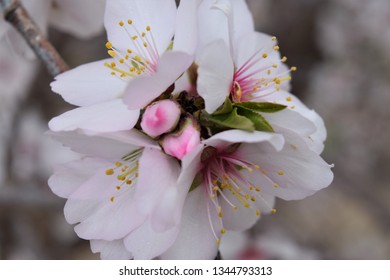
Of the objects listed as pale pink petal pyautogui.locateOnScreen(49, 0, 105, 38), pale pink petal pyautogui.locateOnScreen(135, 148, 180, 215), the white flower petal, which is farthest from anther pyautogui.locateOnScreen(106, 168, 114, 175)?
pale pink petal pyautogui.locateOnScreen(49, 0, 105, 38)

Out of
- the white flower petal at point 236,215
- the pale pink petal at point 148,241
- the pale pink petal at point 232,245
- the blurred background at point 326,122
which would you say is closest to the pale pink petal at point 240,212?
the white flower petal at point 236,215

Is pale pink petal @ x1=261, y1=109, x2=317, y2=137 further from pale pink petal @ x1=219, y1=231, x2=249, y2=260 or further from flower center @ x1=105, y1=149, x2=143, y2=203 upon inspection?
pale pink petal @ x1=219, y1=231, x2=249, y2=260

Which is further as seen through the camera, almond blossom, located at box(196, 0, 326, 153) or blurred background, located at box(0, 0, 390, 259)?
blurred background, located at box(0, 0, 390, 259)

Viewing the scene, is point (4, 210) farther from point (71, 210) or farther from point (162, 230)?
point (162, 230)

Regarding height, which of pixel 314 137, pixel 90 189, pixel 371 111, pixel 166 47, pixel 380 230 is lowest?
pixel 380 230

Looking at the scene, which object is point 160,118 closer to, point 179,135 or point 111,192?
point 179,135

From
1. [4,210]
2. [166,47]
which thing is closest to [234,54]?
[166,47]

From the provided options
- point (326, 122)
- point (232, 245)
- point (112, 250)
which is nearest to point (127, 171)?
point (112, 250)
